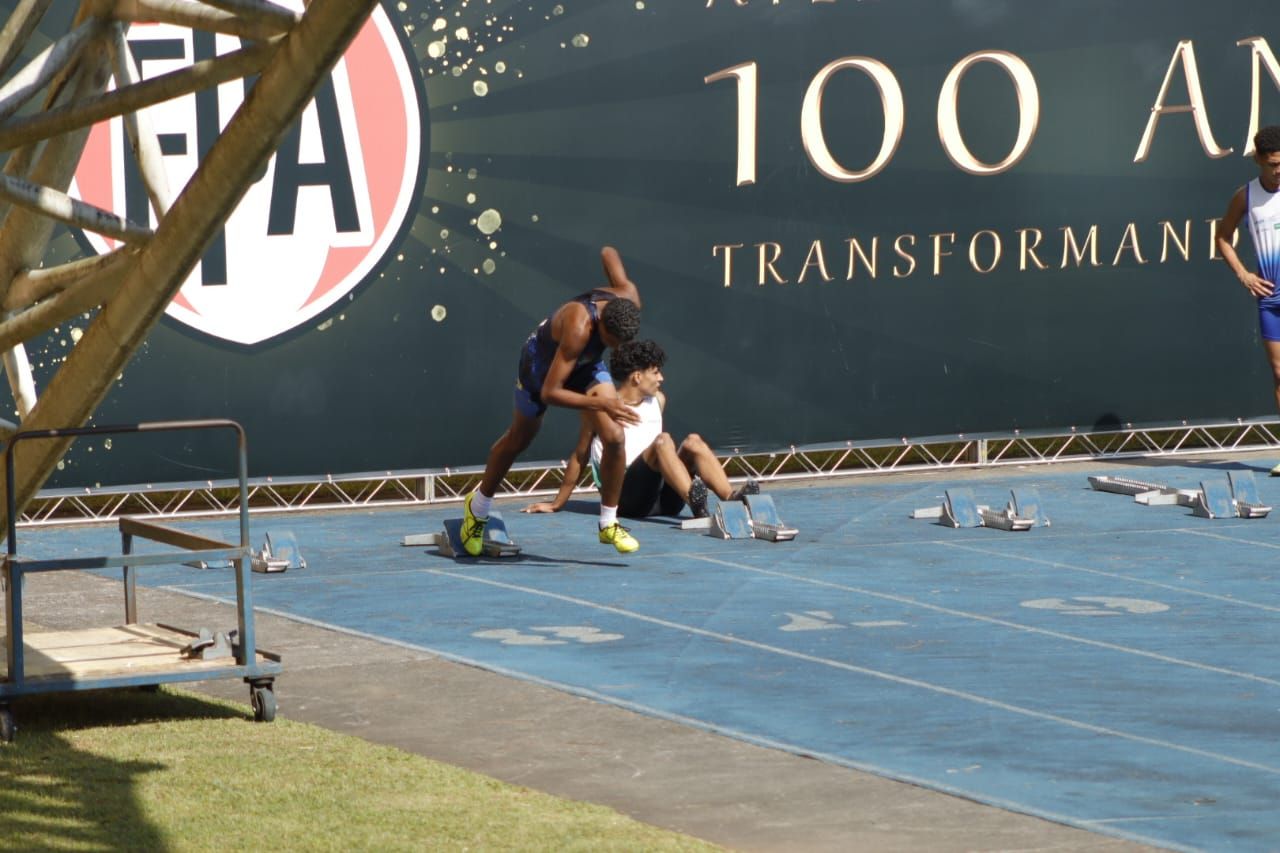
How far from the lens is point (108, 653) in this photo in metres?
8.05

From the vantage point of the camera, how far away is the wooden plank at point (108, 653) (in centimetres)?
769

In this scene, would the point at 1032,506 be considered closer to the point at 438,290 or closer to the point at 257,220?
the point at 438,290

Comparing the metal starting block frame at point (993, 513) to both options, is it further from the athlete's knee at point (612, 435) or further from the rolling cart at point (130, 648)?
the rolling cart at point (130, 648)

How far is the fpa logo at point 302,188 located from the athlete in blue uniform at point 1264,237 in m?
5.64

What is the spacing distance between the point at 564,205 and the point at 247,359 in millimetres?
2331

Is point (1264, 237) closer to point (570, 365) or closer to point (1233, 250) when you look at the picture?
point (1233, 250)

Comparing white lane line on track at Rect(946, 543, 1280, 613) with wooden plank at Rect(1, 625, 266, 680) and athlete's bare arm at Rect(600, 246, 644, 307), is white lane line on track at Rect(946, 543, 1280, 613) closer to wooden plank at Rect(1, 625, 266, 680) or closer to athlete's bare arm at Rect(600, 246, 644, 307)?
athlete's bare arm at Rect(600, 246, 644, 307)

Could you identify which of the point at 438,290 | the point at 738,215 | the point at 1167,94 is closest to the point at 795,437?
the point at 738,215

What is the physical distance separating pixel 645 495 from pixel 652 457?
16.4 inches

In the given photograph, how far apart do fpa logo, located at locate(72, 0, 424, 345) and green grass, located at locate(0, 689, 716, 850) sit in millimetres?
5635

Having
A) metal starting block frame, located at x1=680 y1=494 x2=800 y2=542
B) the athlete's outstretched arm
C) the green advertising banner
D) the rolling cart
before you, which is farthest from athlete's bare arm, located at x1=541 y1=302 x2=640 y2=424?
the rolling cart

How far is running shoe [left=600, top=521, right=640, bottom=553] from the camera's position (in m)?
11.5

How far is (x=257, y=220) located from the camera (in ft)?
43.1

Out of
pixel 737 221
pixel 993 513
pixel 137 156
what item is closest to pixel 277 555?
pixel 993 513
